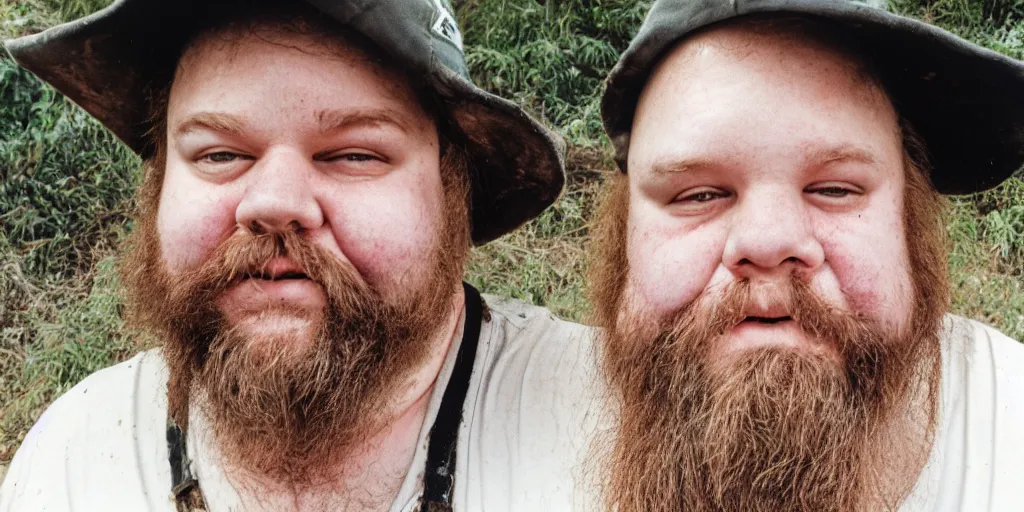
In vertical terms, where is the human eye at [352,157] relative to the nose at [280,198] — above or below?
above

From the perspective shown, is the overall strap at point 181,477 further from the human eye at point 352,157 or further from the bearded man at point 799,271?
the bearded man at point 799,271

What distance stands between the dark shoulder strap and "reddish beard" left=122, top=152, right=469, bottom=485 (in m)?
0.12

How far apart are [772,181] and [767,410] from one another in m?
0.56

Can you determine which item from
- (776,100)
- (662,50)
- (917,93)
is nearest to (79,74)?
(662,50)

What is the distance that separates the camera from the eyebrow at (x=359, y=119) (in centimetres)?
221

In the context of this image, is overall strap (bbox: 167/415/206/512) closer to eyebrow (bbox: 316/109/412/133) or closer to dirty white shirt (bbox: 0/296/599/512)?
dirty white shirt (bbox: 0/296/599/512)

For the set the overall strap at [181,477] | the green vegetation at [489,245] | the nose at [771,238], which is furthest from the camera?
the green vegetation at [489,245]

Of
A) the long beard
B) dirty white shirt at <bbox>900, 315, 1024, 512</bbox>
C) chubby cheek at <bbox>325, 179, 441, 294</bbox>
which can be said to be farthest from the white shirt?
chubby cheek at <bbox>325, 179, 441, 294</bbox>

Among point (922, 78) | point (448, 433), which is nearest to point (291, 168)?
point (448, 433)

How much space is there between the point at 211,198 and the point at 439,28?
81cm

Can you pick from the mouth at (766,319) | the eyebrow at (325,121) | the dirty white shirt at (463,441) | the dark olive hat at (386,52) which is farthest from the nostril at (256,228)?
the mouth at (766,319)

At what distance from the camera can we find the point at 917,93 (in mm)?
2238

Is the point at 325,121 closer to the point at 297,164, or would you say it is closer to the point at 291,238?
the point at 297,164

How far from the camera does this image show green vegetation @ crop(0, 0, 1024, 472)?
179 inches
